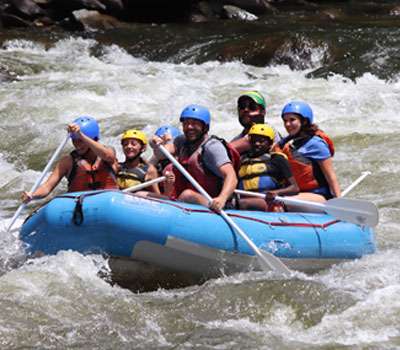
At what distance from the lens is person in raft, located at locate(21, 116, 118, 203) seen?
21.6ft

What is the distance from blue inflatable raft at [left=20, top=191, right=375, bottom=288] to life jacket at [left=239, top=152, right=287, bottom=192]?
0.54 meters

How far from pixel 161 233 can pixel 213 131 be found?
5.23m

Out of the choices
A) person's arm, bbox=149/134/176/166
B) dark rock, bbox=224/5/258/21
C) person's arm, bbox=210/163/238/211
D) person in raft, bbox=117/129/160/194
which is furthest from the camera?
dark rock, bbox=224/5/258/21

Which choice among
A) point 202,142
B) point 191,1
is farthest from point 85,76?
point 202,142

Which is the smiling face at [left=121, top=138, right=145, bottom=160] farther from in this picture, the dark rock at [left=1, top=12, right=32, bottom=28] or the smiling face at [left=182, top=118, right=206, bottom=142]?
the dark rock at [left=1, top=12, right=32, bottom=28]

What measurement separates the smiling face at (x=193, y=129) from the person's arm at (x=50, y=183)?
96 cm

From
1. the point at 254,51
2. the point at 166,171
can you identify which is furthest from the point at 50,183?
the point at 254,51

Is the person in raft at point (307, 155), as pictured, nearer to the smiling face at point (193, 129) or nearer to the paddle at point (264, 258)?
the smiling face at point (193, 129)

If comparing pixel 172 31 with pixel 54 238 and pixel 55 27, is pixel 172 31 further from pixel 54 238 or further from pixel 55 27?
pixel 54 238

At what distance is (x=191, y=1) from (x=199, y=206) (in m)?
14.5

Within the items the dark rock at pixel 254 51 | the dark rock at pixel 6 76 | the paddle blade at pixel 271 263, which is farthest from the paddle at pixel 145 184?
the dark rock at pixel 254 51

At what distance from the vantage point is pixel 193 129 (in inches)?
251

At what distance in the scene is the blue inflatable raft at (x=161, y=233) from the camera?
18.6 ft

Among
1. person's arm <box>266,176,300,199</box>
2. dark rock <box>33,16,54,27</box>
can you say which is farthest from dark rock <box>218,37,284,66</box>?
person's arm <box>266,176,300,199</box>
